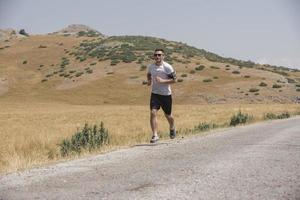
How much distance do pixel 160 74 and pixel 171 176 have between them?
5615 millimetres

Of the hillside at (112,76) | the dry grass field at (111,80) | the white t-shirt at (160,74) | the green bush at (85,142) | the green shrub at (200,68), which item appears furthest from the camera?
the green shrub at (200,68)

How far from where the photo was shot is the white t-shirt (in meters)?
13.8

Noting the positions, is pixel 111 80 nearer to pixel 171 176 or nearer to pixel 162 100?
pixel 162 100

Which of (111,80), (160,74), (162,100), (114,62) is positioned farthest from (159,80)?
(114,62)

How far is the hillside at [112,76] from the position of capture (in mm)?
61641

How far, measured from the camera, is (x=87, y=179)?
27.6 ft

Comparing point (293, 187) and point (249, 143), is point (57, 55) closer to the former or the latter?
point (249, 143)

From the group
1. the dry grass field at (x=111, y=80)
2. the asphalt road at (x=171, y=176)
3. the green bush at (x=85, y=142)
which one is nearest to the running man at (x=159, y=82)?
the green bush at (x=85, y=142)

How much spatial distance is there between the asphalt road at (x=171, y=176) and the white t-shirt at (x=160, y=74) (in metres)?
2.04

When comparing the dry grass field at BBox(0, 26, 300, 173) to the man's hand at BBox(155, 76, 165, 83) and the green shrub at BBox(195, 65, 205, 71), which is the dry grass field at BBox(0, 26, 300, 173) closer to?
Answer: the green shrub at BBox(195, 65, 205, 71)

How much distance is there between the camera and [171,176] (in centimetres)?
840

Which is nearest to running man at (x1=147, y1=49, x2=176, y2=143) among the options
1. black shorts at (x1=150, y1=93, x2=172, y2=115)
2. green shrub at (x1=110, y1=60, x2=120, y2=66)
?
black shorts at (x1=150, y1=93, x2=172, y2=115)

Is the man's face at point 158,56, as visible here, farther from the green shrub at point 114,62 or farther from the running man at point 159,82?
the green shrub at point 114,62

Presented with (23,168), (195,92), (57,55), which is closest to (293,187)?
(23,168)
